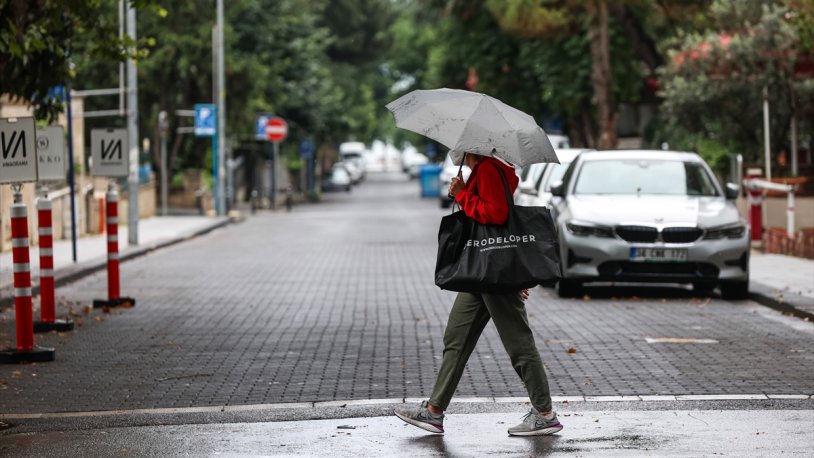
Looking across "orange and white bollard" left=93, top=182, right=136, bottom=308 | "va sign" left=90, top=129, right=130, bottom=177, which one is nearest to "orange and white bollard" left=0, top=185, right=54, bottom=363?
"orange and white bollard" left=93, top=182, right=136, bottom=308

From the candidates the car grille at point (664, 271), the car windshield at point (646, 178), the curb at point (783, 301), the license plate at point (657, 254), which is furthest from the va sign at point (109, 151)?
the curb at point (783, 301)

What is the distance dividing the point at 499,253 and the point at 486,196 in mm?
299

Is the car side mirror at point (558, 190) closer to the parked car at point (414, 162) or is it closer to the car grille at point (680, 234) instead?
the car grille at point (680, 234)

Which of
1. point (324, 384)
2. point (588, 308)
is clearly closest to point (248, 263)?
point (588, 308)

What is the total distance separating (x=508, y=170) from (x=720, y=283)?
8.80 m

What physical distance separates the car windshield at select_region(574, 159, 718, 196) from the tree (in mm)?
5184

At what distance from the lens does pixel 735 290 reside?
16.6m

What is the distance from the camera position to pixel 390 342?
1259 centimetres

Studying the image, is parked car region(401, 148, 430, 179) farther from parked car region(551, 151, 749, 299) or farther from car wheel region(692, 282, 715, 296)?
parked car region(551, 151, 749, 299)

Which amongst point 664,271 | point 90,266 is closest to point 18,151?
point 664,271

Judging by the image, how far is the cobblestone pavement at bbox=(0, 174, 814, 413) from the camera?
9984 mm

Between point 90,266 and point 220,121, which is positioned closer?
point 90,266

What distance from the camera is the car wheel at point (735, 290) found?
16.5 meters

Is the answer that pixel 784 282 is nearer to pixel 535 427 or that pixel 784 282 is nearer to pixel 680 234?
pixel 680 234
